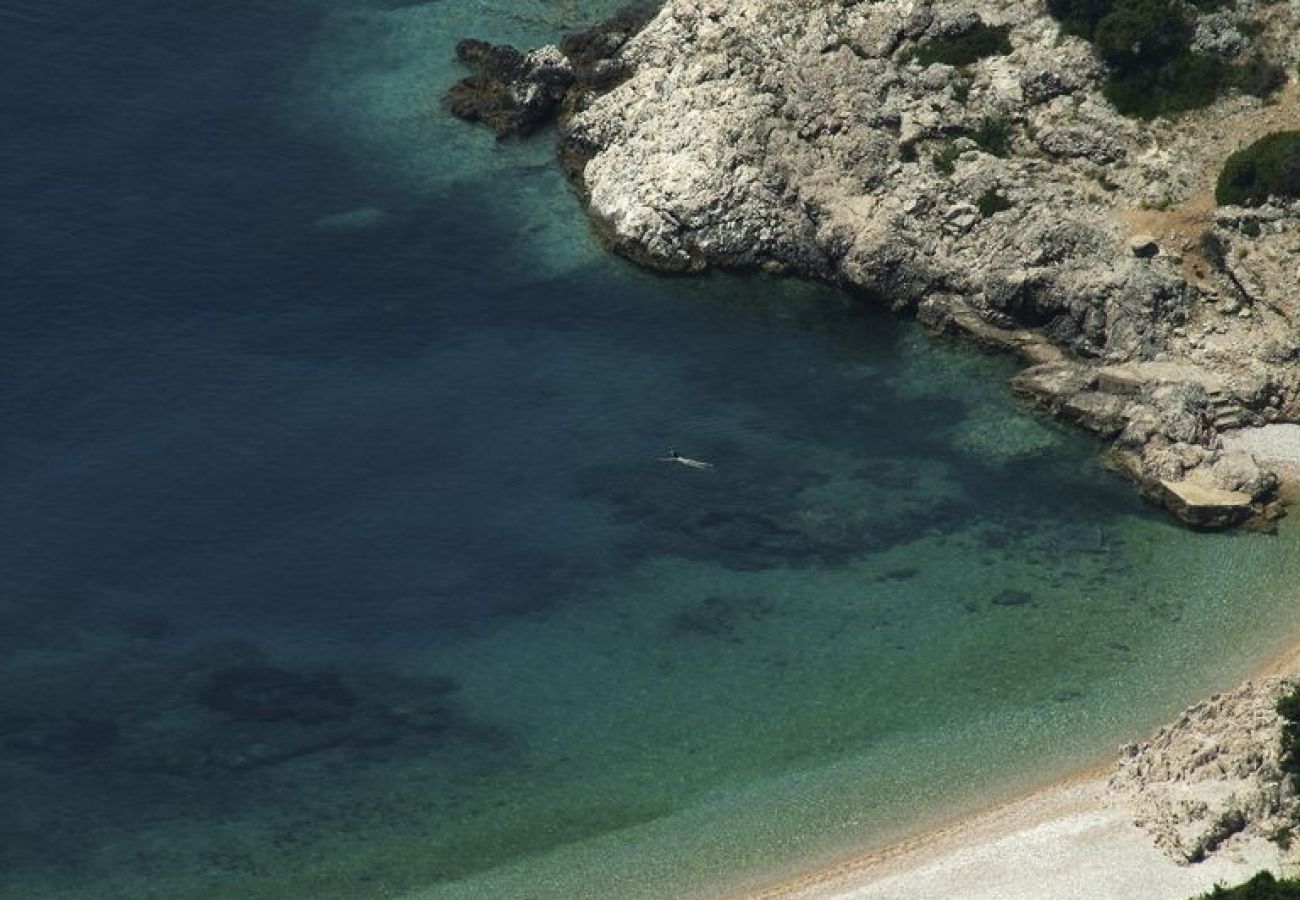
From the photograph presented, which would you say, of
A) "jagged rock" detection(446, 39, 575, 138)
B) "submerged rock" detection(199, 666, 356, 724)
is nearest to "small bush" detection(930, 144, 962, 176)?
"jagged rock" detection(446, 39, 575, 138)

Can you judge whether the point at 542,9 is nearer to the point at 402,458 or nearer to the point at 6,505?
the point at 402,458

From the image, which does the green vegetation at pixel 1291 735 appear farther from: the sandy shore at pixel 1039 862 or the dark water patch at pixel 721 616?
the dark water patch at pixel 721 616

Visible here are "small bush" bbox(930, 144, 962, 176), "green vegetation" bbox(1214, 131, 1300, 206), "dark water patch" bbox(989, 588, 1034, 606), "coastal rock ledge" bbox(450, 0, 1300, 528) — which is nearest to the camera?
"dark water patch" bbox(989, 588, 1034, 606)

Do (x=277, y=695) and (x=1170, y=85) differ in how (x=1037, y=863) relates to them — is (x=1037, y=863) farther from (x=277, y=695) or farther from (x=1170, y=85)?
(x=1170, y=85)

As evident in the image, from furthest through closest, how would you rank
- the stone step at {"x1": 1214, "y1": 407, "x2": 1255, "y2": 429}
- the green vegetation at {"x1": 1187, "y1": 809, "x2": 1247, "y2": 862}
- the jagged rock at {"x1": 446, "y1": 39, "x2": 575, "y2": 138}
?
the jagged rock at {"x1": 446, "y1": 39, "x2": 575, "y2": 138} → the stone step at {"x1": 1214, "y1": 407, "x2": 1255, "y2": 429} → the green vegetation at {"x1": 1187, "y1": 809, "x2": 1247, "y2": 862}

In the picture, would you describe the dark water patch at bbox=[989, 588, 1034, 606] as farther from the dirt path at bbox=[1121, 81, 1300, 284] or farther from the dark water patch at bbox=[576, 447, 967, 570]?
the dirt path at bbox=[1121, 81, 1300, 284]

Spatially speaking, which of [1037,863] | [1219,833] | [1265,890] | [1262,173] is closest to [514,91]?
[1262,173]
